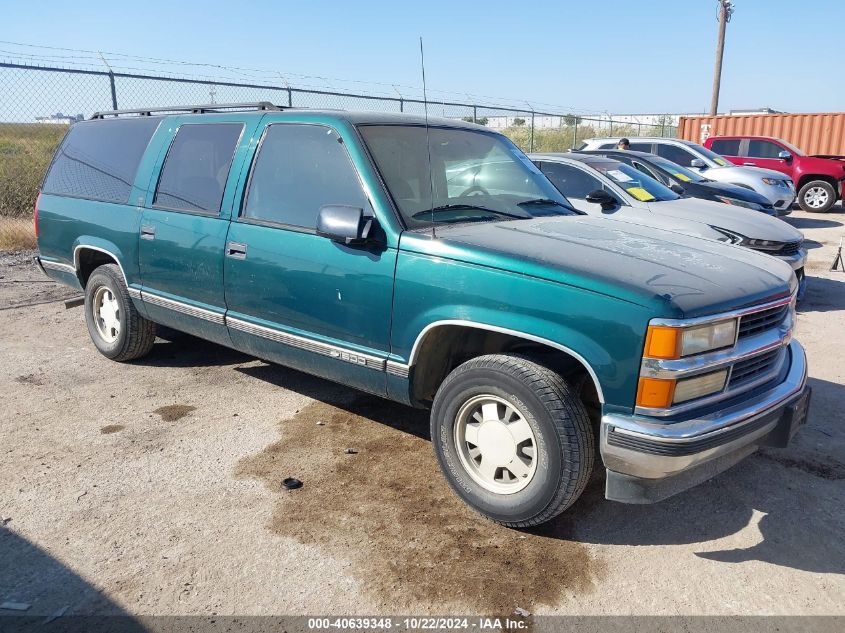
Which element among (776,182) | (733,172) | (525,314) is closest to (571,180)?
(525,314)

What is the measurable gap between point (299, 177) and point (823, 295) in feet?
22.0

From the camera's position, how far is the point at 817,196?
1653 cm

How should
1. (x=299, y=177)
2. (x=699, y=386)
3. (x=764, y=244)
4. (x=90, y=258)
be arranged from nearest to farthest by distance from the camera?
(x=699, y=386)
(x=299, y=177)
(x=90, y=258)
(x=764, y=244)

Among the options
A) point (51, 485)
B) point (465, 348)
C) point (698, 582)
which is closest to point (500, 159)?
point (465, 348)

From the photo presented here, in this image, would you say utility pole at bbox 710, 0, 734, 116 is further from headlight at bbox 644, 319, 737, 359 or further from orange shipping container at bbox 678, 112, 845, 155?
headlight at bbox 644, 319, 737, 359

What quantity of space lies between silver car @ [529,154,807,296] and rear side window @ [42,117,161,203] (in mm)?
3804

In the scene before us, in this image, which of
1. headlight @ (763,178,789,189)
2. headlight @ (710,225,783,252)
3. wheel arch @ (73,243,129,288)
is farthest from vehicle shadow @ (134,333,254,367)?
headlight @ (763,178,789,189)

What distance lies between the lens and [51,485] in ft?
11.7

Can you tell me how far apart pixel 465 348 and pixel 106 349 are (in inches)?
132

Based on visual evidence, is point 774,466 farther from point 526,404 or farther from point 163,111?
point 163,111

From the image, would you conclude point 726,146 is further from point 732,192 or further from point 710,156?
point 732,192

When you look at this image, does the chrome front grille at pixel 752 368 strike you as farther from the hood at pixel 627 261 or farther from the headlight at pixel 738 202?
the headlight at pixel 738 202

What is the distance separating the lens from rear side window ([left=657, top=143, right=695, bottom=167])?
13.6 m

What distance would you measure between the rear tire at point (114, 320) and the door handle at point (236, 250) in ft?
4.58
